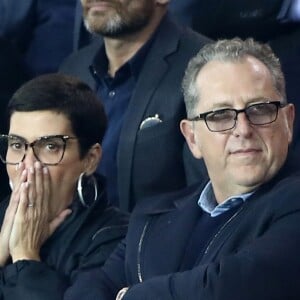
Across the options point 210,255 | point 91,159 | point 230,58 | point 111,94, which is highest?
point 230,58

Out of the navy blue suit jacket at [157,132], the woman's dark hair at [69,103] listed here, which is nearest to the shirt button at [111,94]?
the navy blue suit jacket at [157,132]

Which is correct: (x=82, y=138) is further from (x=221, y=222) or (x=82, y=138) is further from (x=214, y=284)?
(x=214, y=284)

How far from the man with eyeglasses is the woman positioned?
0.37ft

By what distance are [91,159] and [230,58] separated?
492mm

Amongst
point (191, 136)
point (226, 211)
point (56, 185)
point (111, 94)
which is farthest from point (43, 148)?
point (111, 94)

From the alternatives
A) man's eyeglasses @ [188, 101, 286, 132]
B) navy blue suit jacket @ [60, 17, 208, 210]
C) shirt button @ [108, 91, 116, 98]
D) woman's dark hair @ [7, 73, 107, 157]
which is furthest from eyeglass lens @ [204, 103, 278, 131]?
shirt button @ [108, 91, 116, 98]

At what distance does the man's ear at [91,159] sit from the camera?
110 inches

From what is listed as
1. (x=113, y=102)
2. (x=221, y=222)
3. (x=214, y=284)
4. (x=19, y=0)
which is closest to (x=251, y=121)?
(x=221, y=222)

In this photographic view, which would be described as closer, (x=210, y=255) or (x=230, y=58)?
(x=210, y=255)

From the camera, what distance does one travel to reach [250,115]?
96.0 inches

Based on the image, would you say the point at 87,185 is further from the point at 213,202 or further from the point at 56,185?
the point at 213,202

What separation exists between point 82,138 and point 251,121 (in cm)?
52

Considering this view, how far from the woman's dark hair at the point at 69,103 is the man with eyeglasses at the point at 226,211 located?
26 cm

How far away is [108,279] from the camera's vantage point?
259 cm
